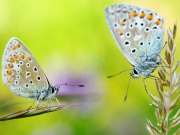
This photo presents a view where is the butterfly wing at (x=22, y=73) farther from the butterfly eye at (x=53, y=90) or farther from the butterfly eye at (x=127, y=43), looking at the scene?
the butterfly eye at (x=127, y=43)

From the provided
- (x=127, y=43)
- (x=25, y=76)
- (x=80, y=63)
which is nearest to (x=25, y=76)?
(x=25, y=76)

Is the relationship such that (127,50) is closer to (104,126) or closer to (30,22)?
(104,126)

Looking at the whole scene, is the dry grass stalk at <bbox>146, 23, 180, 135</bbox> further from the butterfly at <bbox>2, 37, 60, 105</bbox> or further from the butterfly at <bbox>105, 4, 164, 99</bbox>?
the butterfly at <bbox>2, 37, 60, 105</bbox>

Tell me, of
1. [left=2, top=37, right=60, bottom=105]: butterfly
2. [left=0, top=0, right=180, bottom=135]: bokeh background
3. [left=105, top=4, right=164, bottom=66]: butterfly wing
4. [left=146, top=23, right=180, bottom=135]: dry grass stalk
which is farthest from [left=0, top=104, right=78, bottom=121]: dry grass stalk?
[left=2, top=37, right=60, bottom=105]: butterfly

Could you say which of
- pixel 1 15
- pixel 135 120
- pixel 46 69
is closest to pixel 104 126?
pixel 135 120

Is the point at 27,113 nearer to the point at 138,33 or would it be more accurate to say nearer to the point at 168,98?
the point at 168,98
